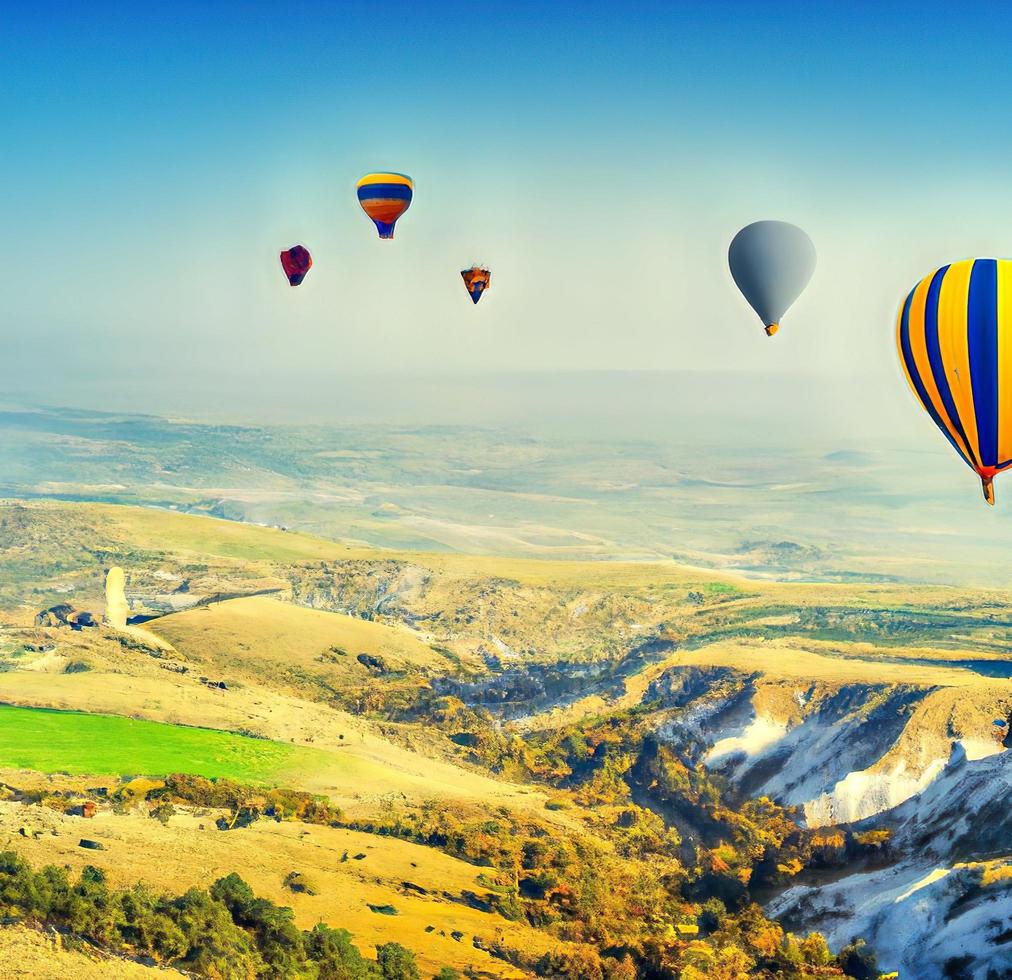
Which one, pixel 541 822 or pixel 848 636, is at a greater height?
pixel 848 636

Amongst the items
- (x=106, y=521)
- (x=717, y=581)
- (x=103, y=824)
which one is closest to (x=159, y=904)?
(x=103, y=824)

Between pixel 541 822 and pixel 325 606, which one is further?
pixel 325 606

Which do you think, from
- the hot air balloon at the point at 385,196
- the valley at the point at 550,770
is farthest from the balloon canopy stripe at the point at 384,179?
the valley at the point at 550,770

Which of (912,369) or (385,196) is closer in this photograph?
(912,369)

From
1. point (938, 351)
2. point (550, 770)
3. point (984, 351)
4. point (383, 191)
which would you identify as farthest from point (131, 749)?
point (984, 351)

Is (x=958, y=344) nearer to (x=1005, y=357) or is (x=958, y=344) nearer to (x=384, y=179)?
(x=1005, y=357)

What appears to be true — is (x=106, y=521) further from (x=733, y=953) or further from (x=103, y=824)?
(x=733, y=953)
